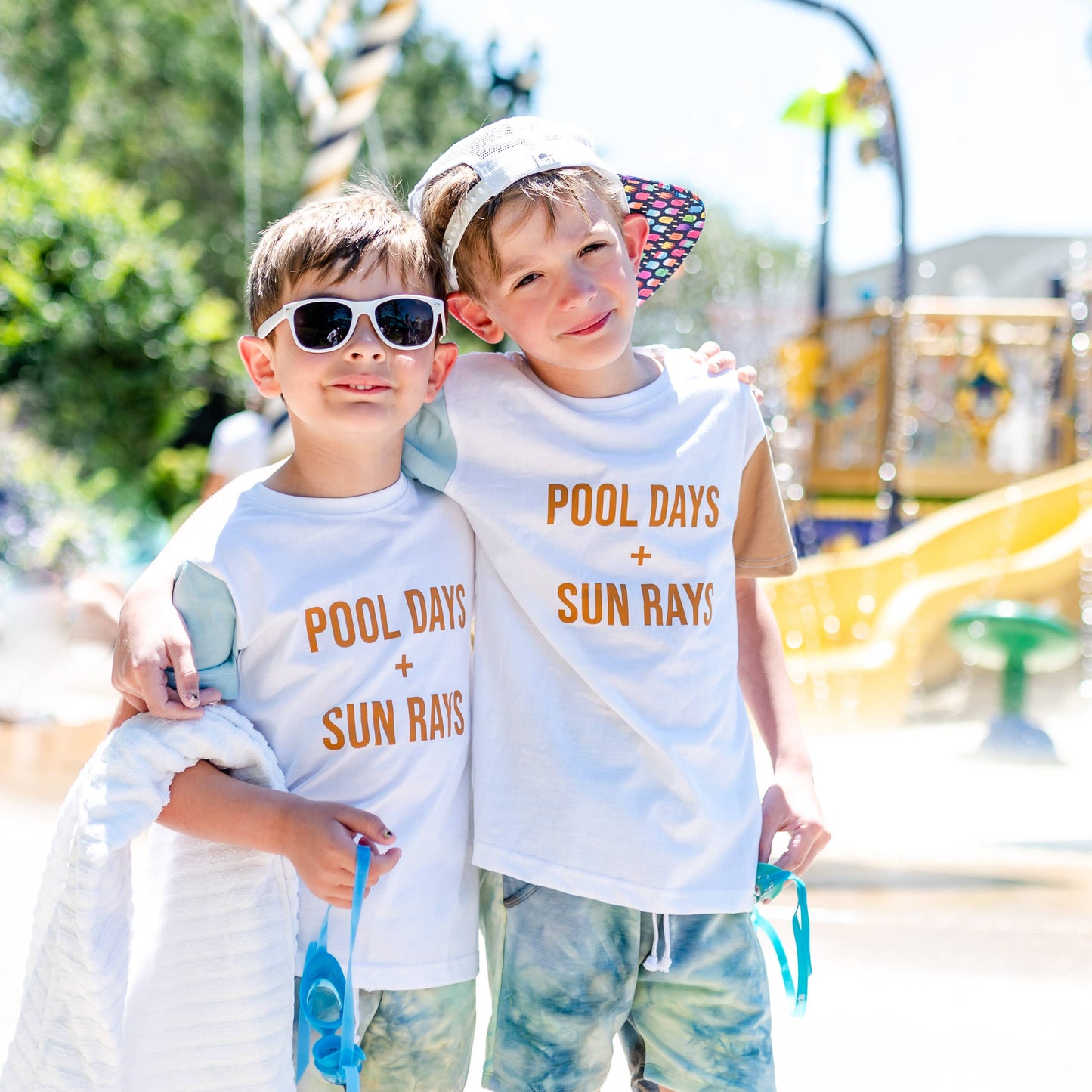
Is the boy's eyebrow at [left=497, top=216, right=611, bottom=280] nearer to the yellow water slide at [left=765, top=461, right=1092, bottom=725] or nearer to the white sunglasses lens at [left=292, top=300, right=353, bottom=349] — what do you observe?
the white sunglasses lens at [left=292, top=300, right=353, bottom=349]

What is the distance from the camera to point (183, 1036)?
154 cm

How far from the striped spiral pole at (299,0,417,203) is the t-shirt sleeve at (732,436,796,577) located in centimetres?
525

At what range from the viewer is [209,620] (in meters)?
1.57

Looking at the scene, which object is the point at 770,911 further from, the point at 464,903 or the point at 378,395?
the point at 378,395

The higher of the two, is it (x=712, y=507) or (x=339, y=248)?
(x=339, y=248)

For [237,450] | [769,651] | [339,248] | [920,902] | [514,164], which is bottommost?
[920,902]

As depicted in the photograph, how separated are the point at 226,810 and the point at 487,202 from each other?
2.92ft

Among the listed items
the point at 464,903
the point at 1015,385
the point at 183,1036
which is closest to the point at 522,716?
the point at 464,903

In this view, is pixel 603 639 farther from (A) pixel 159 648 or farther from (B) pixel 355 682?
(A) pixel 159 648

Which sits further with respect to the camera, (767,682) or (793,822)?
(767,682)

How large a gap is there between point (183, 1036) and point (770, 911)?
99.6 inches

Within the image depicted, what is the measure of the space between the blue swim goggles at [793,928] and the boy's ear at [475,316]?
2.79ft

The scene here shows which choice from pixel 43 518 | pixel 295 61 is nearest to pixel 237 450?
pixel 295 61

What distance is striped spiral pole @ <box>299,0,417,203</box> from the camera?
682 centimetres
